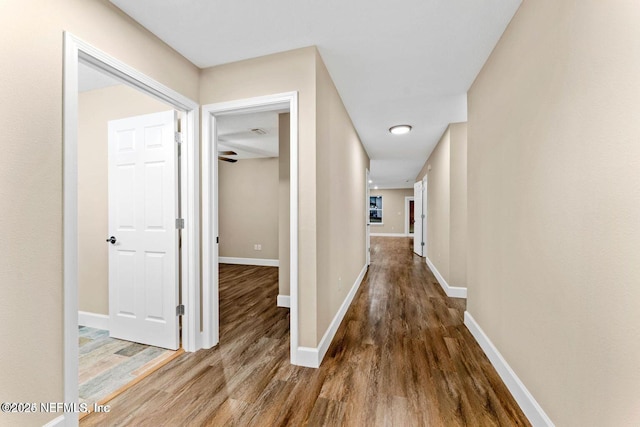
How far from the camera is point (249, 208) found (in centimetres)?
632

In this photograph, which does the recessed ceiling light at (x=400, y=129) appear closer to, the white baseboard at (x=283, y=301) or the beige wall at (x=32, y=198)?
the white baseboard at (x=283, y=301)

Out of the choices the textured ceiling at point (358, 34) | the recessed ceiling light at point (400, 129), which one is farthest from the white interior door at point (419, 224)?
the textured ceiling at point (358, 34)

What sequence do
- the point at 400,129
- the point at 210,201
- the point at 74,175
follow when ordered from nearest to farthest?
the point at 74,175 → the point at 210,201 → the point at 400,129

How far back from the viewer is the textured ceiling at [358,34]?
5.47ft

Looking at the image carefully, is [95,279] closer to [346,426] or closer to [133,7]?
[133,7]

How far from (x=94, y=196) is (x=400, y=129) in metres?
3.94

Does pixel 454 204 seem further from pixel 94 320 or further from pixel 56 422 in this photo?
pixel 94 320

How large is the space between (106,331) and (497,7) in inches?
165

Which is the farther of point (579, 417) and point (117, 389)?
point (117, 389)

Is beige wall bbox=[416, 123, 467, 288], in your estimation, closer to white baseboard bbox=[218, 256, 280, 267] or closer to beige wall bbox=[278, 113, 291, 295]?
beige wall bbox=[278, 113, 291, 295]

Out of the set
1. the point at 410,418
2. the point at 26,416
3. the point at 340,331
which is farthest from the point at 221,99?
the point at 410,418

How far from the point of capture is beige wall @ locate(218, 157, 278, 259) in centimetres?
612

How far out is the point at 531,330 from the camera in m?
1.53

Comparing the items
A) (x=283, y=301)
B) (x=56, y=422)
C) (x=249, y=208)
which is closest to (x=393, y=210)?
(x=249, y=208)
